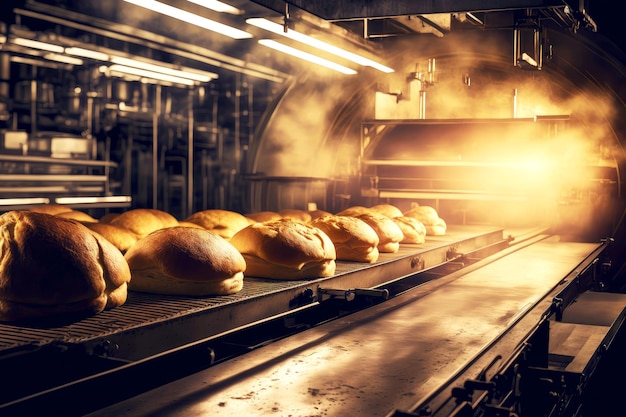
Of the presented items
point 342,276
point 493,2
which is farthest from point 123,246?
point 493,2

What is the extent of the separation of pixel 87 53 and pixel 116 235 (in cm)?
A: 485

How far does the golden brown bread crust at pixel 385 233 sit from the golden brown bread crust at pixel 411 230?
0.83 feet

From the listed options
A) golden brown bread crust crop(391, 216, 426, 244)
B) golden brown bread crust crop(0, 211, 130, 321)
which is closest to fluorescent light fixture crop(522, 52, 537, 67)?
golden brown bread crust crop(391, 216, 426, 244)

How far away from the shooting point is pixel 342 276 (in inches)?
100

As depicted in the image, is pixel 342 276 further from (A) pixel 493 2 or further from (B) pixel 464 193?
(B) pixel 464 193

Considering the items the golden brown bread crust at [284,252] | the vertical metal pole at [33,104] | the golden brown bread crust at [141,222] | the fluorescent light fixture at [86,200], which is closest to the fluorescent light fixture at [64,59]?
the vertical metal pole at [33,104]

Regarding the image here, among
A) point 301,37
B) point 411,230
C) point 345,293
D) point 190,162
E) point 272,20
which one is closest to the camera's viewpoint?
point 345,293

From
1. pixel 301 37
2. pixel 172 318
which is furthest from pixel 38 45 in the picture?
pixel 172 318

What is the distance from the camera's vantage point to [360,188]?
509 cm

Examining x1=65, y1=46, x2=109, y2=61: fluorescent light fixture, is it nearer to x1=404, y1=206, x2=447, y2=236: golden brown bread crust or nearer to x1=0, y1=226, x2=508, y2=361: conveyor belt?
x1=404, y1=206, x2=447, y2=236: golden brown bread crust

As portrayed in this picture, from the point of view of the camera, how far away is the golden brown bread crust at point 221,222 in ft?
10.1

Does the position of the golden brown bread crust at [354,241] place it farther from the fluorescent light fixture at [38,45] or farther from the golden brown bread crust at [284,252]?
the fluorescent light fixture at [38,45]

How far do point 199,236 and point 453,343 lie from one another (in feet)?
2.82

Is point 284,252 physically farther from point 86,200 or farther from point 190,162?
point 190,162
